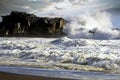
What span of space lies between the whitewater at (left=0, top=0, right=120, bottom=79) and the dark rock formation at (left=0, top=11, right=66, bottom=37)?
0.11 m

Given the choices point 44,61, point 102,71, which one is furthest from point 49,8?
point 102,71

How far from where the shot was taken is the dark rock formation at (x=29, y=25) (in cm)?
791

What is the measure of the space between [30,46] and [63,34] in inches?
28.7

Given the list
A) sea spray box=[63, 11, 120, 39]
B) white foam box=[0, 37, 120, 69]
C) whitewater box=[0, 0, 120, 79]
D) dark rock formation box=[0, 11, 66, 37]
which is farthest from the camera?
dark rock formation box=[0, 11, 66, 37]

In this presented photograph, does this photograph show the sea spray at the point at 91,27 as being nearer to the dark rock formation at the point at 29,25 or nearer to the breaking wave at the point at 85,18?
the breaking wave at the point at 85,18

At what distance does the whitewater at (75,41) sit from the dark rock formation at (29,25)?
4.4 inches

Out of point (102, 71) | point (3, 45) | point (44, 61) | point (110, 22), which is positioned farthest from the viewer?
point (3, 45)

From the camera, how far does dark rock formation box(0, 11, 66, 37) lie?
7914 millimetres

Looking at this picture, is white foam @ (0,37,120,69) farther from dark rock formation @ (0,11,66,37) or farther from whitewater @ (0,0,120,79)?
dark rock formation @ (0,11,66,37)

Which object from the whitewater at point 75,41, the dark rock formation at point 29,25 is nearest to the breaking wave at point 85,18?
the whitewater at point 75,41

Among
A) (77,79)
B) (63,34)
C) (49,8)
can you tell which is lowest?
(77,79)

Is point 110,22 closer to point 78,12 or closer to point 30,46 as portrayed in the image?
point 78,12

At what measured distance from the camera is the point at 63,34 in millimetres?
7996

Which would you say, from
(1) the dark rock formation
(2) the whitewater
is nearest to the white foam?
(2) the whitewater
